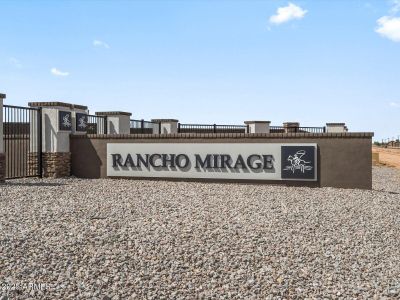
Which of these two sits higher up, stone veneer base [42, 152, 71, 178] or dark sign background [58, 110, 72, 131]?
dark sign background [58, 110, 72, 131]

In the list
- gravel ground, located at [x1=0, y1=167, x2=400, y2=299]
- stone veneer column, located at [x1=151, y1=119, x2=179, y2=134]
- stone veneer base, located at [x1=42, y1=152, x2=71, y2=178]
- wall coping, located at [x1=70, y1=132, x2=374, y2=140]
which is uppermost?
stone veneer column, located at [x1=151, y1=119, x2=179, y2=134]

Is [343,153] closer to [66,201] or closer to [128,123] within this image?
[66,201]

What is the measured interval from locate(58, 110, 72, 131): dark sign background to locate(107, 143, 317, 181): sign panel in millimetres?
2266

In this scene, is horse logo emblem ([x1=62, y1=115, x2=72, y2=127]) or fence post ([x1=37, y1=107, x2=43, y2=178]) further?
horse logo emblem ([x1=62, y1=115, x2=72, y2=127])

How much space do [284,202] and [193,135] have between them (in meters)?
5.23

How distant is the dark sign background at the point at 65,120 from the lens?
1673 cm

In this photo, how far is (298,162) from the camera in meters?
13.9

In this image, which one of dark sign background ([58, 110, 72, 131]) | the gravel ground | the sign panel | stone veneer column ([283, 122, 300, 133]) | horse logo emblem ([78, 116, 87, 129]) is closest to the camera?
the gravel ground

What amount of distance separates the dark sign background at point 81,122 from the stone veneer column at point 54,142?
806 mm

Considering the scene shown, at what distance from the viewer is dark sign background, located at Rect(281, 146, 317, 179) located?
544 inches

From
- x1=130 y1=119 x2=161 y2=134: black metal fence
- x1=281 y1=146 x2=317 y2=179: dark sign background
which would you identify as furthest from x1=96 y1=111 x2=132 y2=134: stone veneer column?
x1=281 y1=146 x2=317 y2=179: dark sign background

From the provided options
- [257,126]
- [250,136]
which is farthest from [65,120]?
[257,126]

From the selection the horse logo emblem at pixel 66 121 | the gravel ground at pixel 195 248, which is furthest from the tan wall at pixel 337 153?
the horse logo emblem at pixel 66 121

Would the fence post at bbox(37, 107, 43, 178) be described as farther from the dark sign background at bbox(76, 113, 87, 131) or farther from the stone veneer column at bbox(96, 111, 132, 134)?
the stone veneer column at bbox(96, 111, 132, 134)
